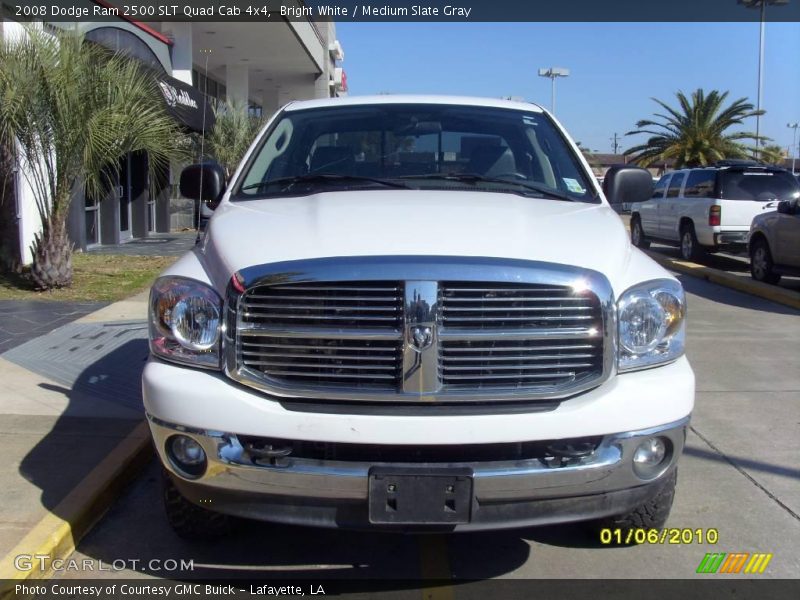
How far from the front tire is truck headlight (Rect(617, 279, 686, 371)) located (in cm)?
1293

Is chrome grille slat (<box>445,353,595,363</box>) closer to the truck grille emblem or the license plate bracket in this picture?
the truck grille emblem

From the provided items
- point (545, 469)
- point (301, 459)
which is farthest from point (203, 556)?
point (545, 469)

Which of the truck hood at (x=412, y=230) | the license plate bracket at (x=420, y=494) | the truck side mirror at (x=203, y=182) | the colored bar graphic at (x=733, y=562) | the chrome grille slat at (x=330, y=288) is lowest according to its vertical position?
the colored bar graphic at (x=733, y=562)

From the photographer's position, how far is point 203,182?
463 cm

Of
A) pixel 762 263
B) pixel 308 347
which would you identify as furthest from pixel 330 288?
pixel 762 263

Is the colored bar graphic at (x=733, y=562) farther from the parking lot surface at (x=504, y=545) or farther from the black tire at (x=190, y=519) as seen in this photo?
the black tire at (x=190, y=519)

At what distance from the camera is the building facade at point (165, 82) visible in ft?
35.9

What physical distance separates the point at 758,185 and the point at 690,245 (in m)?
1.73

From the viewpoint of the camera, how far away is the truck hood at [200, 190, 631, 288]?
308cm

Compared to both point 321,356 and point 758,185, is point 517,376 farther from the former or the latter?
point 758,185

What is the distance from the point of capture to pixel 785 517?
4109 mm

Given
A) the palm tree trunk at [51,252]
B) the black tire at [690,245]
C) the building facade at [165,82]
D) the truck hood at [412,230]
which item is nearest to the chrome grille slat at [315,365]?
the truck hood at [412,230]

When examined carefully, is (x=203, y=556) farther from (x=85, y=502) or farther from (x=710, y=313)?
(x=710, y=313)

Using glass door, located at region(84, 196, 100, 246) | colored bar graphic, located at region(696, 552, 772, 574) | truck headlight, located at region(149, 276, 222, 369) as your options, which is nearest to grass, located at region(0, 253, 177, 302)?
glass door, located at region(84, 196, 100, 246)
